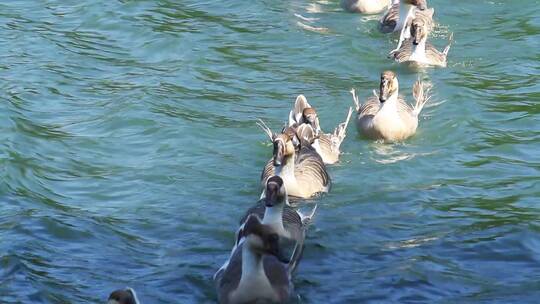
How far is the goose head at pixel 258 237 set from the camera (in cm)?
1139

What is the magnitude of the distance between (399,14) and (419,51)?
208 cm

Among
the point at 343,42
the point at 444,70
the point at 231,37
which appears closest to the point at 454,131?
the point at 444,70

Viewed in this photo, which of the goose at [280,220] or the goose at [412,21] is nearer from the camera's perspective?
the goose at [280,220]

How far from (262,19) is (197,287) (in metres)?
11.4

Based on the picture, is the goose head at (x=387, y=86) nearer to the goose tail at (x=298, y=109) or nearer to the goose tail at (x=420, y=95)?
the goose tail at (x=420, y=95)

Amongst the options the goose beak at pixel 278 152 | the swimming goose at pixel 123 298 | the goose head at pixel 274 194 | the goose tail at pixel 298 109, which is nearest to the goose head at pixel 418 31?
the goose tail at pixel 298 109

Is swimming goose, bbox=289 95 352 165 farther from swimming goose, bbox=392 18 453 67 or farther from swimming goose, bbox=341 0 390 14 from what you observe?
swimming goose, bbox=341 0 390 14

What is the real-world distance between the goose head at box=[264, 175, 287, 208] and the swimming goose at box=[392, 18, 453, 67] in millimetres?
7379

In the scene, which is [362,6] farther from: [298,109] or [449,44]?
[298,109]

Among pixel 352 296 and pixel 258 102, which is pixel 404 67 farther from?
pixel 352 296

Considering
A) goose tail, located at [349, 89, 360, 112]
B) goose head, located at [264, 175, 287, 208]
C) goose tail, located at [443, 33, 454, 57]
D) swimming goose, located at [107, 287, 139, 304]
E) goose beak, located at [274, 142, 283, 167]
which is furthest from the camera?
goose tail, located at [443, 33, 454, 57]

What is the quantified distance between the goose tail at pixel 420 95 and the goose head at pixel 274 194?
16.4ft

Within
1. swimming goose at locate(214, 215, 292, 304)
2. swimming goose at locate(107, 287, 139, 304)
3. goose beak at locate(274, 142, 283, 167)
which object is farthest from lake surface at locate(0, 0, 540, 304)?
swimming goose at locate(107, 287, 139, 304)

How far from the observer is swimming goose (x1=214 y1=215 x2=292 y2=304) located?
11430 millimetres
